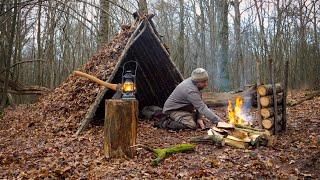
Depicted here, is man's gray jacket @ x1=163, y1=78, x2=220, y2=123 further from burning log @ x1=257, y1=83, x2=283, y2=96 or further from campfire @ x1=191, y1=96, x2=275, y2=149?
burning log @ x1=257, y1=83, x2=283, y2=96

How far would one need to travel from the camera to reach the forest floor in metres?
4.05

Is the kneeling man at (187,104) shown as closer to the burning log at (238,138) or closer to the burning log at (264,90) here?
the burning log at (238,138)

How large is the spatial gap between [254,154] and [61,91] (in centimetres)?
515

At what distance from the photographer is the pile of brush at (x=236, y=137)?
17.1 feet

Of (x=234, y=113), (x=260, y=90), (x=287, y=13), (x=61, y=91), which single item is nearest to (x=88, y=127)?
(x=61, y=91)

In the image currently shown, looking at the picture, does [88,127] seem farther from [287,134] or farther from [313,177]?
[313,177]

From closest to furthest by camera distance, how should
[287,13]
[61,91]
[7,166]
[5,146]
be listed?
[7,166] < [5,146] < [61,91] < [287,13]

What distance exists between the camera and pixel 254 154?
4.73m

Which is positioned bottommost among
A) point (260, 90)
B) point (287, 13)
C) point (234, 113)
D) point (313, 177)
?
point (313, 177)

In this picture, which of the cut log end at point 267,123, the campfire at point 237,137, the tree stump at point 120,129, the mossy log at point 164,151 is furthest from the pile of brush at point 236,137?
the tree stump at point 120,129

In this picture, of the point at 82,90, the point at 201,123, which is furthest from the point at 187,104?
the point at 82,90

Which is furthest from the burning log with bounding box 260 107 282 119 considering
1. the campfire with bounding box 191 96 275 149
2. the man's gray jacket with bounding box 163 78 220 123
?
the man's gray jacket with bounding box 163 78 220 123

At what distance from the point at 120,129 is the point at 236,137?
180 centimetres

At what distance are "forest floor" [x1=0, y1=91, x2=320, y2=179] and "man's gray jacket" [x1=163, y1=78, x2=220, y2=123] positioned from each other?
1.75 feet
